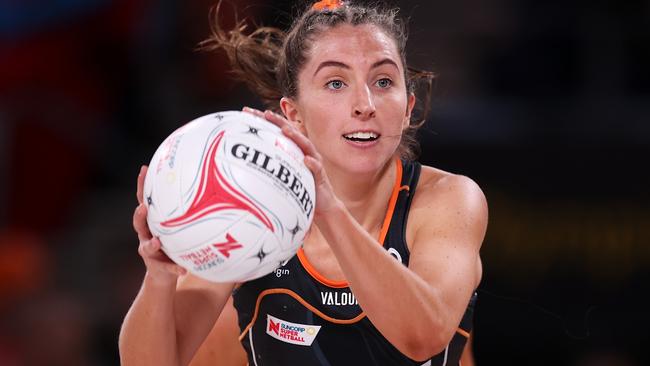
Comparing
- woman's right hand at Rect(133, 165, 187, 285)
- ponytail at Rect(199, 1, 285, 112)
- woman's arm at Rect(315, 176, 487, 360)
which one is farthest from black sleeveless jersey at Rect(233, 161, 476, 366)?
ponytail at Rect(199, 1, 285, 112)

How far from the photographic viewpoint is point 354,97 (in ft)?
10.3

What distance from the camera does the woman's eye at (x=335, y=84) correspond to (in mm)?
3223

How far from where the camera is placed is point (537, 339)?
5.80 metres

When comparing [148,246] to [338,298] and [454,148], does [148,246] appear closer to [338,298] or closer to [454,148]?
[338,298]

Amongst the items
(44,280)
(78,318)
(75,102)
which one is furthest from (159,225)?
(75,102)

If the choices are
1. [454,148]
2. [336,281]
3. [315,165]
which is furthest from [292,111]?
[454,148]

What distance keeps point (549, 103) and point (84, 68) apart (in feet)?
10.6

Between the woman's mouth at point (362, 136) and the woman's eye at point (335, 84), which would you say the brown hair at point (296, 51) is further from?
the woman's mouth at point (362, 136)

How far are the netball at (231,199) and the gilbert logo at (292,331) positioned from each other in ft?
2.32

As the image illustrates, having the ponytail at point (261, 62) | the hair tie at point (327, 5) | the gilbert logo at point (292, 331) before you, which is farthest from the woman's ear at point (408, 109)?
the gilbert logo at point (292, 331)

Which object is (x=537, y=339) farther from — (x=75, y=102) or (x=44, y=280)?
(x=75, y=102)

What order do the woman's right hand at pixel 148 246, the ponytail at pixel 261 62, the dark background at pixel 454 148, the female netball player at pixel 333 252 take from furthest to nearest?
the dark background at pixel 454 148 < the ponytail at pixel 261 62 < the female netball player at pixel 333 252 < the woman's right hand at pixel 148 246

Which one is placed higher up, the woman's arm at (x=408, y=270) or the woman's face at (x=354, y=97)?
the woman's face at (x=354, y=97)

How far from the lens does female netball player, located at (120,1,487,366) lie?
3.02 m
